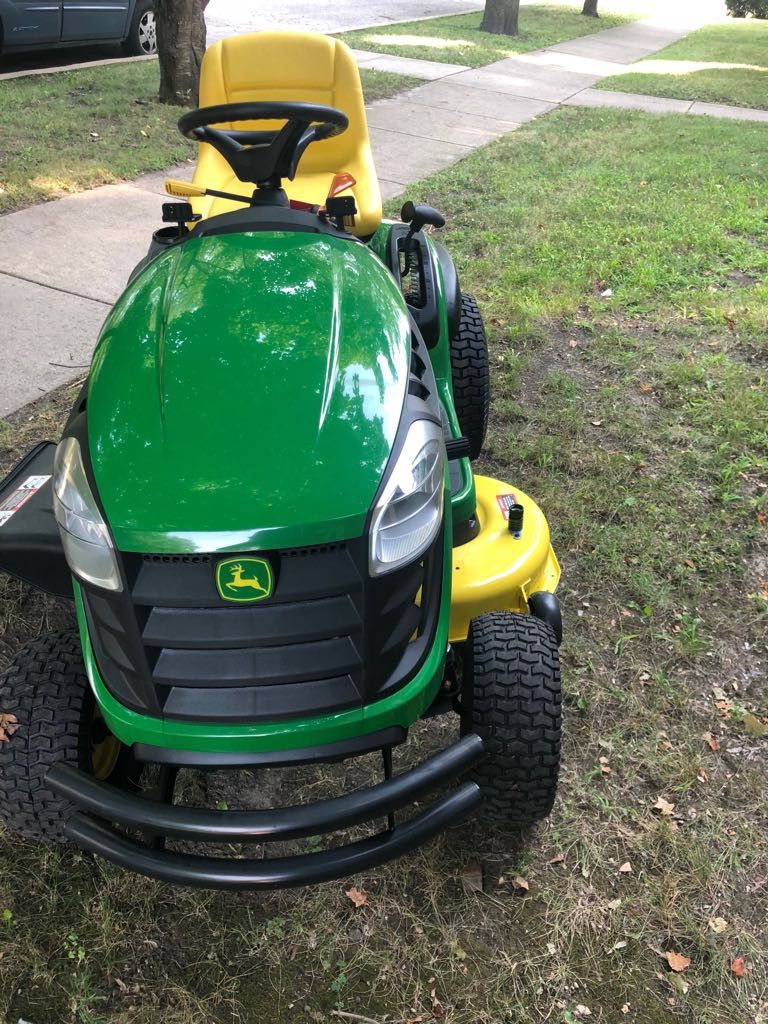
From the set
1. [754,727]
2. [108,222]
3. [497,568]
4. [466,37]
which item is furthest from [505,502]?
[466,37]

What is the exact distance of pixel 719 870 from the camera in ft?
6.43

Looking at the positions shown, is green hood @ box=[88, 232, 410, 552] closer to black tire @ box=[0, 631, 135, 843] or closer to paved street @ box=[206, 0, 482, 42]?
black tire @ box=[0, 631, 135, 843]

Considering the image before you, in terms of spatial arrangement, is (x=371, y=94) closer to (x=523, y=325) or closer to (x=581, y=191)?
(x=581, y=191)

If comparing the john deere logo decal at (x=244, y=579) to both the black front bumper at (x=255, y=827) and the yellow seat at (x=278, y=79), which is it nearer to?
the black front bumper at (x=255, y=827)

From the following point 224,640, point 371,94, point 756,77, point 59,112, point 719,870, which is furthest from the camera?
point 756,77

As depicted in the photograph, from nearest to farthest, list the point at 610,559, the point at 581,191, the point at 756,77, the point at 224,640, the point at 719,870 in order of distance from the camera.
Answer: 1. the point at 224,640
2. the point at 719,870
3. the point at 610,559
4. the point at 581,191
5. the point at 756,77

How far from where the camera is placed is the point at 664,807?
6.89 ft

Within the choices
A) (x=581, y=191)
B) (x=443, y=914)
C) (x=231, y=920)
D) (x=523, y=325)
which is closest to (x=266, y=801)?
(x=231, y=920)

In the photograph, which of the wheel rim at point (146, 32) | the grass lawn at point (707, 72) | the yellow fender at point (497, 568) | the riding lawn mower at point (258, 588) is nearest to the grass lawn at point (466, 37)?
the grass lawn at point (707, 72)

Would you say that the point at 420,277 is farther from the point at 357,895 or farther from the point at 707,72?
the point at 707,72

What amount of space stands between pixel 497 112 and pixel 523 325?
4.97 meters

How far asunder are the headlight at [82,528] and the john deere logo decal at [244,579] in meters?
0.18

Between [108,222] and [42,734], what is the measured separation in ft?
12.9

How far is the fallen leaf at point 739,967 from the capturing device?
1.77 m
